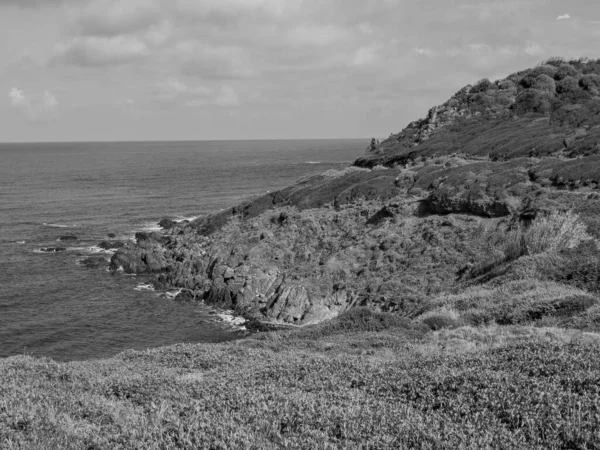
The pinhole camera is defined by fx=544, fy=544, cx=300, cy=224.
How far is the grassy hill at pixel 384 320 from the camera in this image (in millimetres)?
6770

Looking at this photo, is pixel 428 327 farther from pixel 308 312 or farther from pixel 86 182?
pixel 86 182

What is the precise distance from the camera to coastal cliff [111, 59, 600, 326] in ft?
117

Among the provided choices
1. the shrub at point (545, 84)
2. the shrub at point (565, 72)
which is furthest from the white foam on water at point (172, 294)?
the shrub at point (565, 72)

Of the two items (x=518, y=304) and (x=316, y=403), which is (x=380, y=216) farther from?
(x=316, y=403)

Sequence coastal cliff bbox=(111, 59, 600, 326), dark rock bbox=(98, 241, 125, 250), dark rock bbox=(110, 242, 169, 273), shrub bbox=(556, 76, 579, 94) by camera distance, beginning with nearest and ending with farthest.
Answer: coastal cliff bbox=(111, 59, 600, 326)
dark rock bbox=(110, 242, 169, 273)
dark rock bbox=(98, 241, 125, 250)
shrub bbox=(556, 76, 579, 94)

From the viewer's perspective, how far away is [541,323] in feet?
55.6

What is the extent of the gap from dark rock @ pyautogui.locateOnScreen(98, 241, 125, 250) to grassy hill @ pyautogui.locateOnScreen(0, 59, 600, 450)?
2.60m

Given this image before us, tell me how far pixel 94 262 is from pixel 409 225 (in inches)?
1347

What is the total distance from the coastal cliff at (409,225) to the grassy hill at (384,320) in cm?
19

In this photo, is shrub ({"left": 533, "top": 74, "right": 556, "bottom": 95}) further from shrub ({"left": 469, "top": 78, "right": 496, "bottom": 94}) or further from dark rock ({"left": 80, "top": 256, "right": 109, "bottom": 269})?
dark rock ({"left": 80, "top": 256, "right": 109, "bottom": 269})

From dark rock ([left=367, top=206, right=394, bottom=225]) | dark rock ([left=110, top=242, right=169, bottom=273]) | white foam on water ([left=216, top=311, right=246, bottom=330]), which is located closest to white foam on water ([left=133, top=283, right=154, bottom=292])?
dark rock ([left=110, top=242, right=169, bottom=273])

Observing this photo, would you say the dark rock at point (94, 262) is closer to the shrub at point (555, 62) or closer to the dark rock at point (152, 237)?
the dark rock at point (152, 237)

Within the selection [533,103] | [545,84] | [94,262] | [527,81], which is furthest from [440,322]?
[527,81]

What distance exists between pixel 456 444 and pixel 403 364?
5063 millimetres
